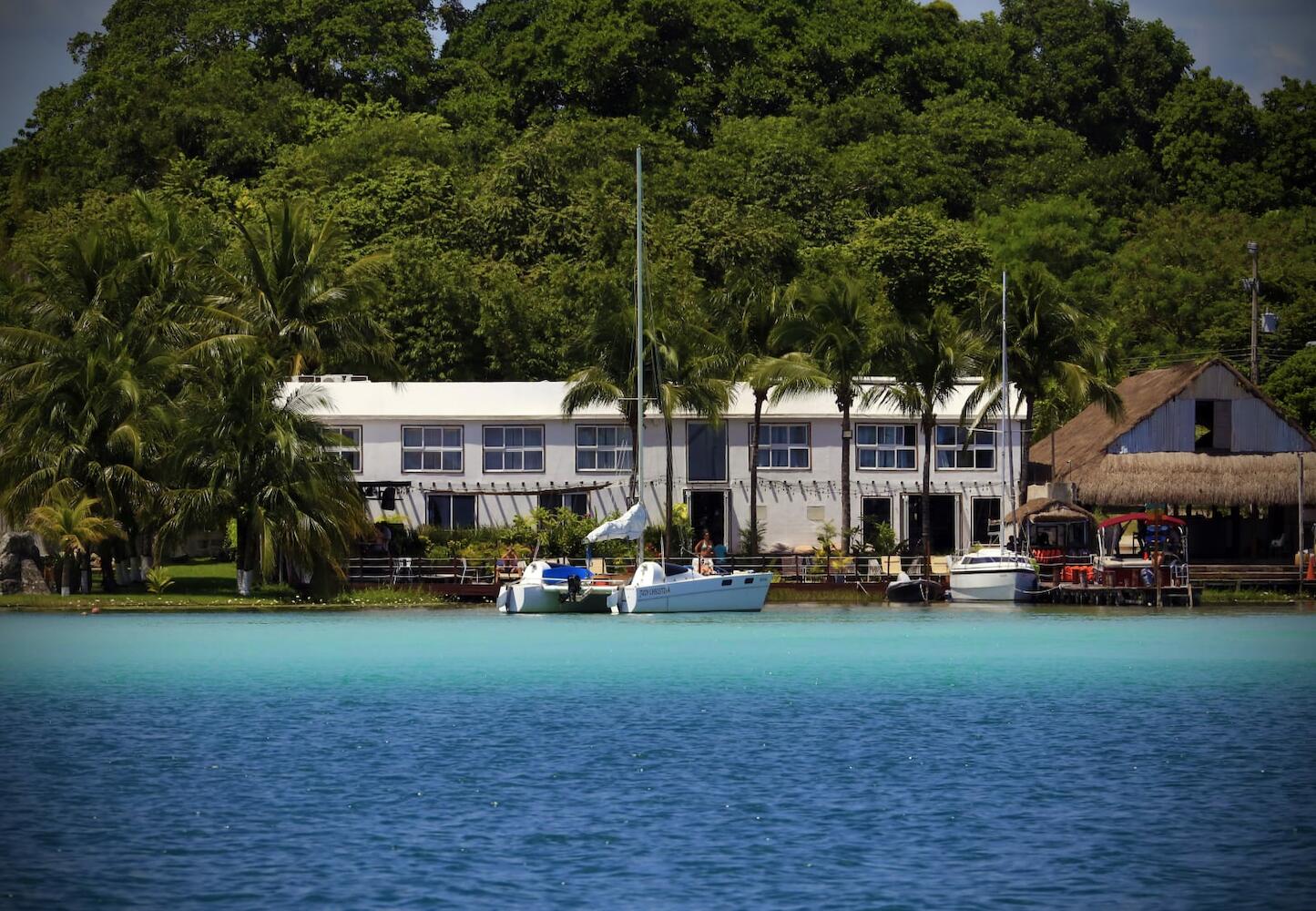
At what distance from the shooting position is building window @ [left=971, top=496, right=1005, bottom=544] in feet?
211

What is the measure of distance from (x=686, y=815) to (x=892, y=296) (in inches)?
2425

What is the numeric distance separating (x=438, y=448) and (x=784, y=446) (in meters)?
11.6

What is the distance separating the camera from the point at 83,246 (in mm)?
57531

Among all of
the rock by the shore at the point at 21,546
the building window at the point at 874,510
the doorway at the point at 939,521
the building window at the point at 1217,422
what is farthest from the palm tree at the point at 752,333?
the rock by the shore at the point at 21,546

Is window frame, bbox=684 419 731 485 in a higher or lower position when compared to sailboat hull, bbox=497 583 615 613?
higher

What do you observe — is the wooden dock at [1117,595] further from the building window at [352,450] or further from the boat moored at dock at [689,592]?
the building window at [352,450]

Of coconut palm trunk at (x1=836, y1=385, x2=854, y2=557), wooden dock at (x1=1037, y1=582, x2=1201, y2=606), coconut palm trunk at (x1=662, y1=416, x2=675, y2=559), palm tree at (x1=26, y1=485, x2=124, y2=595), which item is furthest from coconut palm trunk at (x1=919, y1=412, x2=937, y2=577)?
palm tree at (x1=26, y1=485, x2=124, y2=595)

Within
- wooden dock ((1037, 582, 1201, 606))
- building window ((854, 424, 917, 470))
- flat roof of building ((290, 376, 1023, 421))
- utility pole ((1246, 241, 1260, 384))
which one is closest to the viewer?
wooden dock ((1037, 582, 1201, 606))

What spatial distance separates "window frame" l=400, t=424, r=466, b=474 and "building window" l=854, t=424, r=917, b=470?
1331 centimetres

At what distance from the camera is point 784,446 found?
64125 millimetres

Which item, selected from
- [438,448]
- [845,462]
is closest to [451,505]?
[438,448]

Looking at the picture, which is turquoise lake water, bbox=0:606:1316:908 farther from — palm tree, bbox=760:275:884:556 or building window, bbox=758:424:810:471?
building window, bbox=758:424:810:471

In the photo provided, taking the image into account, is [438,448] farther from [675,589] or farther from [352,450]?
[675,589]

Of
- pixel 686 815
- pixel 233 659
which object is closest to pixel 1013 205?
pixel 233 659
